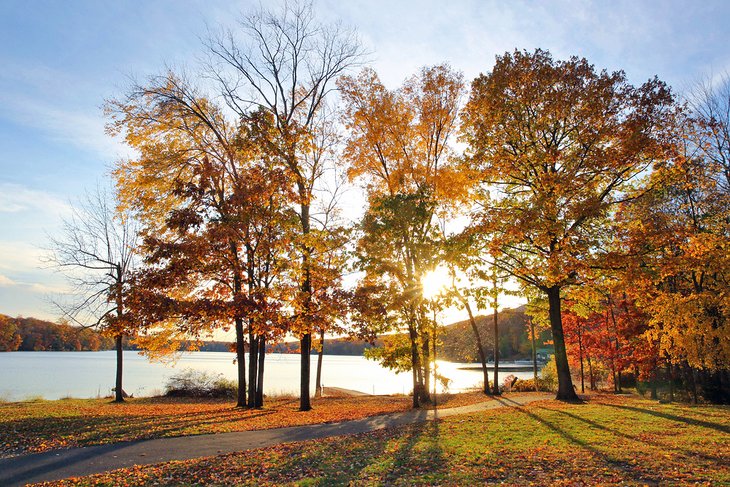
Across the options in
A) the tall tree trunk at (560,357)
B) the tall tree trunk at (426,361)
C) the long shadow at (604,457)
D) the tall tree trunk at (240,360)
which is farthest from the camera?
the tall tree trunk at (426,361)

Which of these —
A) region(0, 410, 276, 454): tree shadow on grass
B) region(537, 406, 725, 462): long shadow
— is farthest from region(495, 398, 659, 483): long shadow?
region(0, 410, 276, 454): tree shadow on grass

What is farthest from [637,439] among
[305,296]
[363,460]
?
[305,296]

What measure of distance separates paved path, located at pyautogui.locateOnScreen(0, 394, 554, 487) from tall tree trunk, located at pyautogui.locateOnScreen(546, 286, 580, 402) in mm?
10020

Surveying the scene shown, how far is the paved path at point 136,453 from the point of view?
7.89 metres

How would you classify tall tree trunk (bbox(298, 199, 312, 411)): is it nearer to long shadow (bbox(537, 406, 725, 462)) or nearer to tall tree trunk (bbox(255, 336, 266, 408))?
tall tree trunk (bbox(255, 336, 266, 408))

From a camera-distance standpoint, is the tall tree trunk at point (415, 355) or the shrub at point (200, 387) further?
the shrub at point (200, 387)

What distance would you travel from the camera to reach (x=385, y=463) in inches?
336

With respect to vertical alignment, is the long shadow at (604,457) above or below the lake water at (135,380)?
above

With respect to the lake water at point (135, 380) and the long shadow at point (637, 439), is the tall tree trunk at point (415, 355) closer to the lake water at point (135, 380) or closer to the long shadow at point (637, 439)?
the lake water at point (135, 380)

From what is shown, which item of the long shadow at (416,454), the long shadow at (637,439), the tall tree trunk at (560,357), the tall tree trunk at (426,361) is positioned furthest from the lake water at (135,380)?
the long shadow at (416,454)

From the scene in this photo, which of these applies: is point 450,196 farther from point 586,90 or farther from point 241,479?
point 241,479

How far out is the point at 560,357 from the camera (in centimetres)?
1927

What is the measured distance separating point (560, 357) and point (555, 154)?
8.86 meters

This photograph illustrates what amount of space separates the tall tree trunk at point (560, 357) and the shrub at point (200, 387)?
18.2 meters
